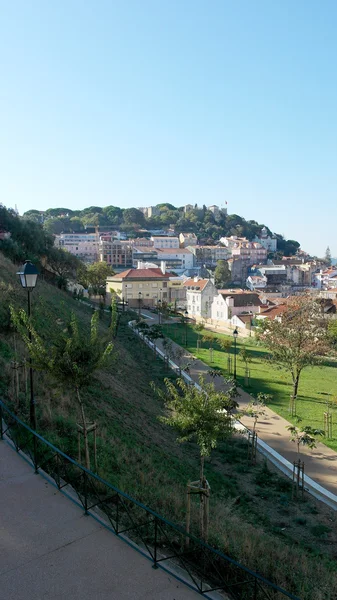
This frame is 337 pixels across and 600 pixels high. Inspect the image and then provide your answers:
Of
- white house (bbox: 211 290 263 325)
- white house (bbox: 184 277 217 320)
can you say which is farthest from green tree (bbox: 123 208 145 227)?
white house (bbox: 211 290 263 325)

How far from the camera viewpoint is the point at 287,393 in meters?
24.5

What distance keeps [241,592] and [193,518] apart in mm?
2461

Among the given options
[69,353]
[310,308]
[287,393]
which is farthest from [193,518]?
[310,308]

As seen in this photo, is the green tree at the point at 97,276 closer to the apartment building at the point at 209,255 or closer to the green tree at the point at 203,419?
the green tree at the point at 203,419

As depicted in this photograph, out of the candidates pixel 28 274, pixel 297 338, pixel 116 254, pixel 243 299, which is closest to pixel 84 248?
pixel 116 254

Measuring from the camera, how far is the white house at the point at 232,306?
58.6 meters

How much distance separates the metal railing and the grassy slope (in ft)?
2.33

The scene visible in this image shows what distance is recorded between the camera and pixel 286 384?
2669 centimetres

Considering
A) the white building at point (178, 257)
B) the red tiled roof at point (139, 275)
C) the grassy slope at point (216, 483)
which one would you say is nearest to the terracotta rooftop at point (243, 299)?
the red tiled roof at point (139, 275)

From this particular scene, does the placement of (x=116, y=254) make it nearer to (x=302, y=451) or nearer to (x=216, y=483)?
(x=302, y=451)

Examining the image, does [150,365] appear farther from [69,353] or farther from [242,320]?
[242,320]

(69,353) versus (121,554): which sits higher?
(69,353)

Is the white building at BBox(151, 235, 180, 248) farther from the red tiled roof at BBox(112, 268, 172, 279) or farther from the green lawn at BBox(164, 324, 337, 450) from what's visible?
the green lawn at BBox(164, 324, 337, 450)

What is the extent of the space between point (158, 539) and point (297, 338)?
19.8 metres
